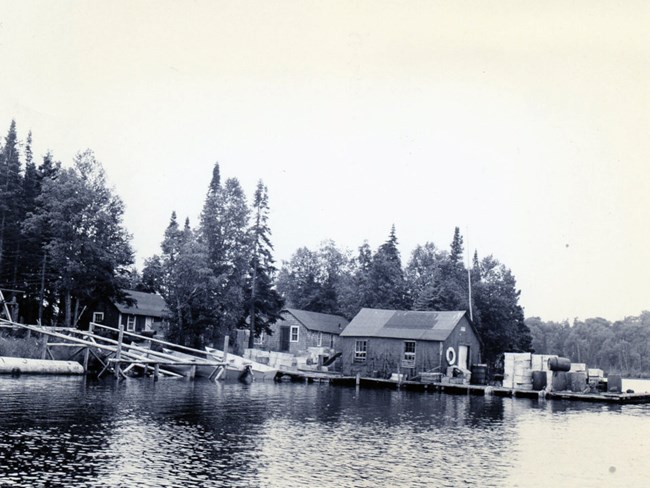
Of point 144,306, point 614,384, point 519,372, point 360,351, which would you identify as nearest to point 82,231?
point 144,306

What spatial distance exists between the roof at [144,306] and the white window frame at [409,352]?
2634cm

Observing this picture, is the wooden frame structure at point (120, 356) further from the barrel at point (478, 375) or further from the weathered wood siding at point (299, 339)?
the weathered wood siding at point (299, 339)

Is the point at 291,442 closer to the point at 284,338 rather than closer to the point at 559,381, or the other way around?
the point at 559,381

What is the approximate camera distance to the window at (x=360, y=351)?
57531mm

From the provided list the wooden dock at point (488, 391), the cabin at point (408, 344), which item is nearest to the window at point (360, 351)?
the cabin at point (408, 344)

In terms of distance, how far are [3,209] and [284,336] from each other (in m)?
33.2

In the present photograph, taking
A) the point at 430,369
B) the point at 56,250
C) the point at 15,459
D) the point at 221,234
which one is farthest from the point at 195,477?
the point at 221,234

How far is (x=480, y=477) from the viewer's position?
18.3 metres

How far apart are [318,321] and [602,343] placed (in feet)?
284

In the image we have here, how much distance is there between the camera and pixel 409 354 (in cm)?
5494

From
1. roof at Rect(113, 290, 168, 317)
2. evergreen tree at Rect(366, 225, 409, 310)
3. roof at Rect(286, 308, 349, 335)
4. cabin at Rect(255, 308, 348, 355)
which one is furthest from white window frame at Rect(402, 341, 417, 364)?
evergreen tree at Rect(366, 225, 409, 310)

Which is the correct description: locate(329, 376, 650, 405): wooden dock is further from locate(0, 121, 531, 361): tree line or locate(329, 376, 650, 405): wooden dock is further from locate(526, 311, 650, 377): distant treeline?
locate(526, 311, 650, 377): distant treeline

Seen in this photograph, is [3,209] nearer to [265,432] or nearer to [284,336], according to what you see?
[284,336]

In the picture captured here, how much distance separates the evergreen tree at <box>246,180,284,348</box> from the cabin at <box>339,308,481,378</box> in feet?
41.3
